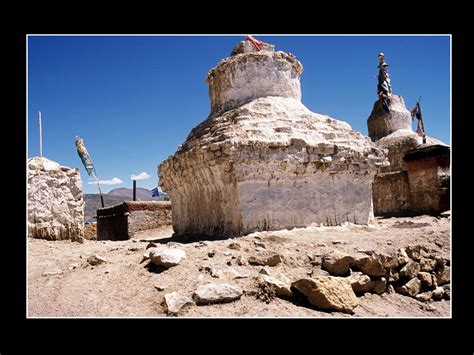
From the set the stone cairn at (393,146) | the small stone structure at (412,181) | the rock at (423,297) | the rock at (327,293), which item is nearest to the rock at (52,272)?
the rock at (327,293)

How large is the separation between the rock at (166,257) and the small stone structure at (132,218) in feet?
34.2

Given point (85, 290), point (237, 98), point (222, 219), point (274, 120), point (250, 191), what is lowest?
point (85, 290)

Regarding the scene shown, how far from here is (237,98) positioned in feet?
30.5

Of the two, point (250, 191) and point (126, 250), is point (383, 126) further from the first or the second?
point (126, 250)

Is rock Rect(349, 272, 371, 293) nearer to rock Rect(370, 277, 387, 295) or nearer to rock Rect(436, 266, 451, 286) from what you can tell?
rock Rect(370, 277, 387, 295)

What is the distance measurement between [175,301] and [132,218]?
38.5 feet

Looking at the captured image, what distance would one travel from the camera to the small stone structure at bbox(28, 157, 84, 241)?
6105 mm

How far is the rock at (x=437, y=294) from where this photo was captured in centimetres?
602

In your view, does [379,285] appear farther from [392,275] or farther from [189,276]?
[189,276]

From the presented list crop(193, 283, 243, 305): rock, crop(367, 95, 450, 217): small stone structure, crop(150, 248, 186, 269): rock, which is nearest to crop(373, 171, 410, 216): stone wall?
crop(367, 95, 450, 217): small stone structure

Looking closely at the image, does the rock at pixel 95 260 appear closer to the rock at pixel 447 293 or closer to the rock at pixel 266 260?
the rock at pixel 266 260

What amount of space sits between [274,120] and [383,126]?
13.1 meters

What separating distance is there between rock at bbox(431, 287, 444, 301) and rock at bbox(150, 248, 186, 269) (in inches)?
150
